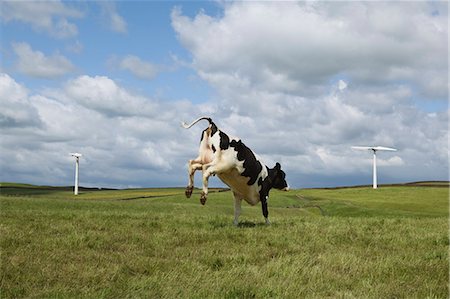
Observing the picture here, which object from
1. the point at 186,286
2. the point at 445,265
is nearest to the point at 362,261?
the point at 445,265

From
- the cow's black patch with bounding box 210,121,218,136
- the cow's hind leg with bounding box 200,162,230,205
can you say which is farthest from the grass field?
the cow's black patch with bounding box 210,121,218,136

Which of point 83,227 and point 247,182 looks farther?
point 247,182

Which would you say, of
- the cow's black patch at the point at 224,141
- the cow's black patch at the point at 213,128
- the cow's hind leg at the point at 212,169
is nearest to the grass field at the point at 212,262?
the cow's hind leg at the point at 212,169

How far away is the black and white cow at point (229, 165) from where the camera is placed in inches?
566

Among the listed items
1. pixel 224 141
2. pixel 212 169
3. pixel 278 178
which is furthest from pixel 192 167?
pixel 278 178

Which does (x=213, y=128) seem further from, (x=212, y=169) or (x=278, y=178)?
(x=278, y=178)

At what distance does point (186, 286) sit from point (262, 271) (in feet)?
5.46

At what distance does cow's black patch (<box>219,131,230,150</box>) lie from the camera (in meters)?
14.6

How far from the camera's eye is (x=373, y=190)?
233 feet

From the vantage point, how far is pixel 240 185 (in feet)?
52.0

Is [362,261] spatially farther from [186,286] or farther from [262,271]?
[186,286]

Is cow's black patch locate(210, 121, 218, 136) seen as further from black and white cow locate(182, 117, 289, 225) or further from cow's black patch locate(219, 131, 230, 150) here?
cow's black patch locate(219, 131, 230, 150)

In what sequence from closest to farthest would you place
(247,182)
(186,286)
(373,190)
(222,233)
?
(186,286) < (222,233) < (247,182) < (373,190)

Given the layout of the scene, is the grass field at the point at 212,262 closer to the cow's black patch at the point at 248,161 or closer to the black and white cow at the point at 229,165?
the black and white cow at the point at 229,165
